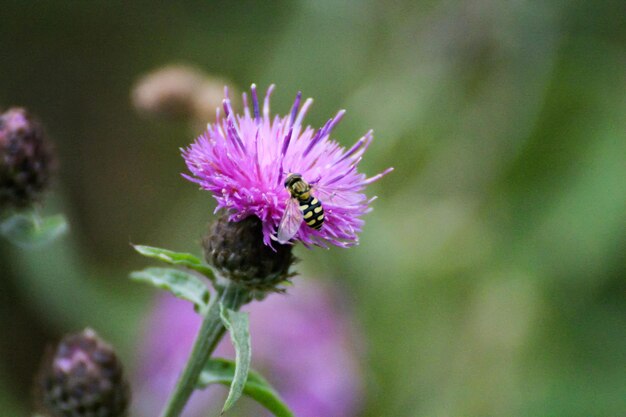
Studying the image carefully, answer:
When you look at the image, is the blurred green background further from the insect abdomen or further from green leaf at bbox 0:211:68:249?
the insect abdomen

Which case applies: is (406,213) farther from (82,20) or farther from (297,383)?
(82,20)

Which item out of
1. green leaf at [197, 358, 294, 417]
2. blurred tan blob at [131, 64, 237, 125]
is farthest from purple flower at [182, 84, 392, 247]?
blurred tan blob at [131, 64, 237, 125]

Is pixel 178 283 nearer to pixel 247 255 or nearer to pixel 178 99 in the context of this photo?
pixel 247 255

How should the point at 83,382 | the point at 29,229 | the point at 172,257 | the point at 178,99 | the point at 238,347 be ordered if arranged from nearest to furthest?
the point at 238,347 → the point at 172,257 → the point at 83,382 → the point at 29,229 → the point at 178,99

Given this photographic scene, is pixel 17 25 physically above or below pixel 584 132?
below

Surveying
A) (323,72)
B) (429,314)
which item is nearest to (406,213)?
(429,314)

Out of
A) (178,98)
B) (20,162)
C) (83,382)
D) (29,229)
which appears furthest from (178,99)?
(83,382)

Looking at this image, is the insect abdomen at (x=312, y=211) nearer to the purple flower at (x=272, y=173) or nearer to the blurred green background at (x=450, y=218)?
the purple flower at (x=272, y=173)
